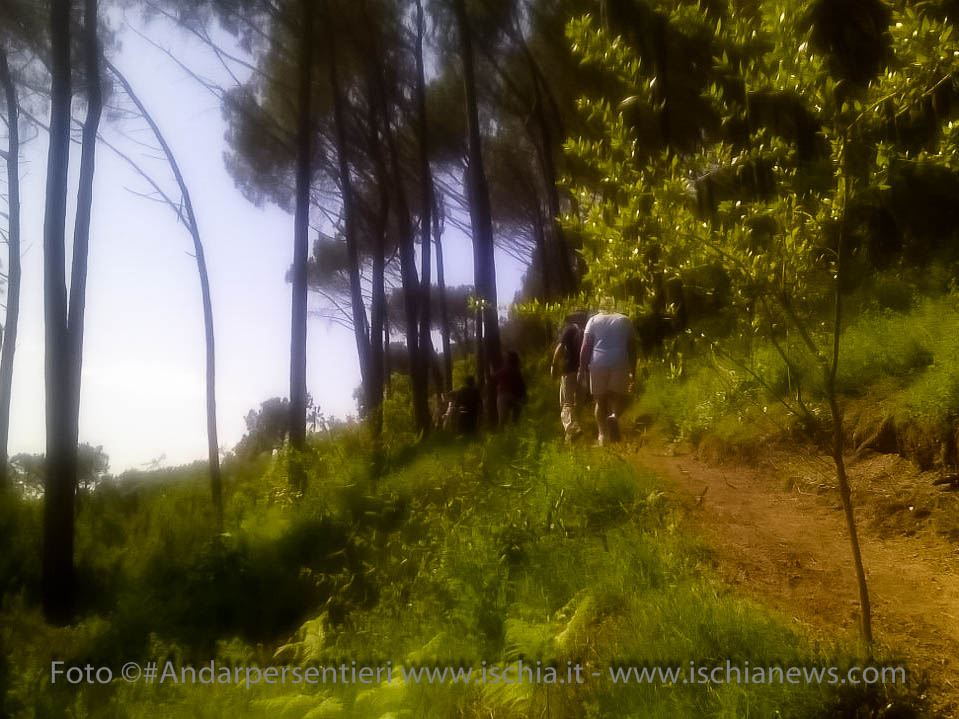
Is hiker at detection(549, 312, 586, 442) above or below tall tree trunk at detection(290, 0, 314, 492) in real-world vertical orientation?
below

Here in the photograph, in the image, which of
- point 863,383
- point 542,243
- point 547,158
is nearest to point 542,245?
point 542,243

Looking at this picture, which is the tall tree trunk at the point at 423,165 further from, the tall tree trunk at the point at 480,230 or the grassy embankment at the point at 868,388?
the grassy embankment at the point at 868,388

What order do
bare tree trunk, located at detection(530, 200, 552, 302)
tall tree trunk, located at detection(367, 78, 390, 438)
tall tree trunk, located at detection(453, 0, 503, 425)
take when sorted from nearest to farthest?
tall tree trunk, located at detection(453, 0, 503, 425) → tall tree trunk, located at detection(367, 78, 390, 438) → bare tree trunk, located at detection(530, 200, 552, 302)

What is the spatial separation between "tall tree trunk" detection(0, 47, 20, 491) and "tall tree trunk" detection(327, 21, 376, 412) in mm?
6183

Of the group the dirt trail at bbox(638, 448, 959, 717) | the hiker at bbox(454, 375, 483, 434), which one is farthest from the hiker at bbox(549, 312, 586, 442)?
the hiker at bbox(454, 375, 483, 434)

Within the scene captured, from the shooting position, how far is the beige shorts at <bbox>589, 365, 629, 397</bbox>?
684 centimetres

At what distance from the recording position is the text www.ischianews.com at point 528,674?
8.13ft

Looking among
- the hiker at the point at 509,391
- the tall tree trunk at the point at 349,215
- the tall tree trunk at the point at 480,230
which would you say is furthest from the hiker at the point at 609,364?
the tall tree trunk at the point at 349,215

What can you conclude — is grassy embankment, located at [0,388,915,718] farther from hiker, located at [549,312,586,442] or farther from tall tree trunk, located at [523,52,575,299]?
tall tree trunk, located at [523,52,575,299]

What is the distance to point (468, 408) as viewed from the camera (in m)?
Result: 10.6

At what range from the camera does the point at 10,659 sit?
6.04m

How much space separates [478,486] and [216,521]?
594cm

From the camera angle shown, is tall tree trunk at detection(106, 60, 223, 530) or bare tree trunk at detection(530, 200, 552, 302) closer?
tall tree trunk at detection(106, 60, 223, 530)

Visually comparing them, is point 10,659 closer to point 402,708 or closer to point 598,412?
point 402,708
